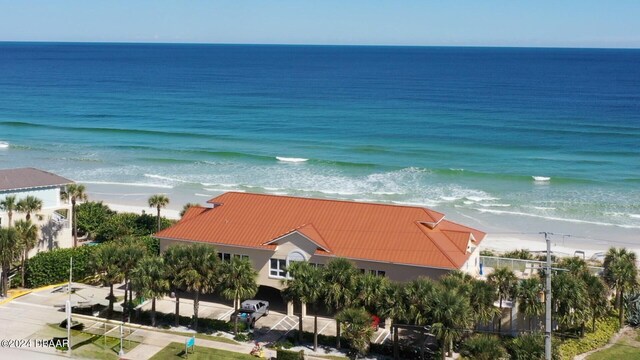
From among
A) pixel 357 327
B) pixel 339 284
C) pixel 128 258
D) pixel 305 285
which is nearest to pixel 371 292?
pixel 339 284

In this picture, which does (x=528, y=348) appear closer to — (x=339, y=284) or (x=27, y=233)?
(x=339, y=284)

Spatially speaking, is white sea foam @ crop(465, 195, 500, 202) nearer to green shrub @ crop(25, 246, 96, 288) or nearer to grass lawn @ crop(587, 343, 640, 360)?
grass lawn @ crop(587, 343, 640, 360)

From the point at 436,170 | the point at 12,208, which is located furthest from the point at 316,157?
the point at 12,208

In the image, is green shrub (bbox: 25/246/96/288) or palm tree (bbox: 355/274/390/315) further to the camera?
green shrub (bbox: 25/246/96/288)

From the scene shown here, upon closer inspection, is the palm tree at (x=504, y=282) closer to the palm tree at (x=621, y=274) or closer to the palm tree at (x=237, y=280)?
the palm tree at (x=621, y=274)

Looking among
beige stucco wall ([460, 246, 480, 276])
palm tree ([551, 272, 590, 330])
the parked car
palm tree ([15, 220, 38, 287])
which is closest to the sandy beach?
beige stucco wall ([460, 246, 480, 276])

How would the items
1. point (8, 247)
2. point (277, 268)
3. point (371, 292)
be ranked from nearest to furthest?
point (371, 292)
point (8, 247)
point (277, 268)
